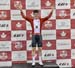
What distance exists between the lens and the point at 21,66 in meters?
2.08

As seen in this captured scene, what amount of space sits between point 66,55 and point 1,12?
0.64 m

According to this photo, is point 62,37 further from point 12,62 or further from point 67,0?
point 12,62

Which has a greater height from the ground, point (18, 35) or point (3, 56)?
point (18, 35)

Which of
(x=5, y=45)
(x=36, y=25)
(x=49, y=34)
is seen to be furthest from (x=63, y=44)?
(x=5, y=45)

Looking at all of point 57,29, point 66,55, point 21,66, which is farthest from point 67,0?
point 21,66

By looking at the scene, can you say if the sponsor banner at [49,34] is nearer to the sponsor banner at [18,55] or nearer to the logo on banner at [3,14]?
the sponsor banner at [18,55]

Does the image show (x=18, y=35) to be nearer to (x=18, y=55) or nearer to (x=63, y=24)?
(x=18, y=55)

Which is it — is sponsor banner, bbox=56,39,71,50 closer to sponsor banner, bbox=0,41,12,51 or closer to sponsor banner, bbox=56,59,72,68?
sponsor banner, bbox=56,59,72,68

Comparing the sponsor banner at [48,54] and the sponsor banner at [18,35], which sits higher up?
the sponsor banner at [18,35]

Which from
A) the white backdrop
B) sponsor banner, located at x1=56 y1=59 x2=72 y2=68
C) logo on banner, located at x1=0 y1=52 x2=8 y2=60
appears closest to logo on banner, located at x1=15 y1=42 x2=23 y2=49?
the white backdrop

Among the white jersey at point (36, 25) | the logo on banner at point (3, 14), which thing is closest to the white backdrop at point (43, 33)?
the logo on banner at point (3, 14)

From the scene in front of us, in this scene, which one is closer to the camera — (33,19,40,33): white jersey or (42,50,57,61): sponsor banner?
(33,19,40,33): white jersey

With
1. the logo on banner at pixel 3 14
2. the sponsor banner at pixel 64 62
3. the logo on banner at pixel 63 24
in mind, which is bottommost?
the sponsor banner at pixel 64 62

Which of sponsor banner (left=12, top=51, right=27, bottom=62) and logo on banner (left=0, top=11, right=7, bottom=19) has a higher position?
logo on banner (left=0, top=11, right=7, bottom=19)
